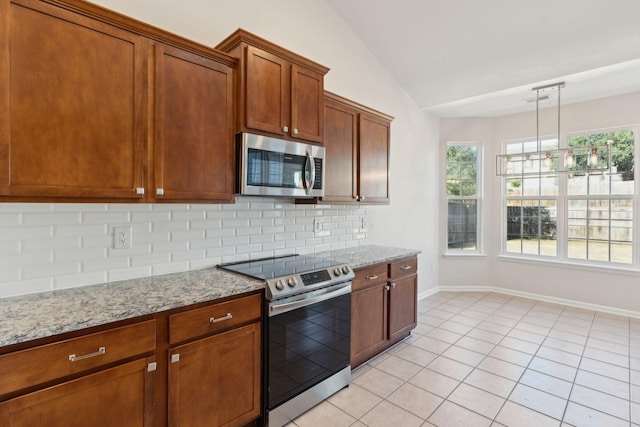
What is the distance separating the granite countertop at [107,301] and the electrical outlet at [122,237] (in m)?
0.22

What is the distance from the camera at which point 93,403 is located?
1.31 meters

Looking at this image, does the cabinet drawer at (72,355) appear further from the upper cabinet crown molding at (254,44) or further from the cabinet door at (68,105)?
the upper cabinet crown molding at (254,44)

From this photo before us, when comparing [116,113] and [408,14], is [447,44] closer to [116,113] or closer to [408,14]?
[408,14]

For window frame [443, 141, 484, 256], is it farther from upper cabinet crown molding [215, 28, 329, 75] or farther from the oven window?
upper cabinet crown molding [215, 28, 329, 75]

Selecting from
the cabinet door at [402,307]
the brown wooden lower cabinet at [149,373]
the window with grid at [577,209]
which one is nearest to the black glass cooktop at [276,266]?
the brown wooden lower cabinet at [149,373]

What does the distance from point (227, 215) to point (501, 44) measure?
126 inches

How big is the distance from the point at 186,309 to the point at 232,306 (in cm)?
25

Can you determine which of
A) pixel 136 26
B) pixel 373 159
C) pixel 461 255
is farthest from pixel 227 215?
pixel 461 255

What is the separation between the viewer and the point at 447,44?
3.38 metres

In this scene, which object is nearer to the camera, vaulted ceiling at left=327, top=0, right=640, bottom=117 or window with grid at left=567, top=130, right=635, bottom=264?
vaulted ceiling at left=327, top=0, right=640, bottom=117

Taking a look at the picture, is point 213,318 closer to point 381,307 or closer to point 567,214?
point 381,307

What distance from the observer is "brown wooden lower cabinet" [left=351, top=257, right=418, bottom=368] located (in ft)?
8.57

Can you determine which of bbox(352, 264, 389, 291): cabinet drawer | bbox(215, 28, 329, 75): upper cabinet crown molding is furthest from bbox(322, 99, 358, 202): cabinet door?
bbox(352, 264, 389, 291): cabinet drawer

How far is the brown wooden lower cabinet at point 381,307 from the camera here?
2611 millimetres
